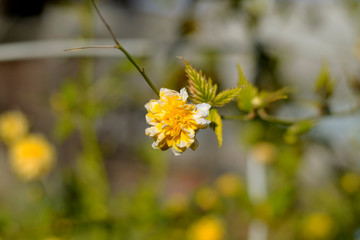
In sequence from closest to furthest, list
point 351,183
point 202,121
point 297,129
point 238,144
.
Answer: point 202,121 < point 297,129 < point 351,183 < point 238,144

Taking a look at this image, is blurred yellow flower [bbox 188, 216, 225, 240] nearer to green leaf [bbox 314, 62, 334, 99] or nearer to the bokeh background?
the bokeh background

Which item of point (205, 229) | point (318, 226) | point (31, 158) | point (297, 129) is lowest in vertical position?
point (318, 226)

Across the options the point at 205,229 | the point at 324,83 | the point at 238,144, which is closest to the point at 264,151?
the point at 238,144

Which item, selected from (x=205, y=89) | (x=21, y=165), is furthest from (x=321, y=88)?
(x=21, y=165)

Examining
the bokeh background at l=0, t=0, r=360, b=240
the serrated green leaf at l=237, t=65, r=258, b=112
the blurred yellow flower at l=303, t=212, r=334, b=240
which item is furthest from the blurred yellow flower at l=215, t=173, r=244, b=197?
the serrated green leaf at l=237, t=65, r=258, b=112

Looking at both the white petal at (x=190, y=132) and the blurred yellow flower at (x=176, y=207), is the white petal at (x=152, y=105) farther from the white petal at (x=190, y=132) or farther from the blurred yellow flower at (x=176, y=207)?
the blurred yellow flower at (x=176, y=207)

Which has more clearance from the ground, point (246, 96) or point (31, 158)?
point (31, 158)

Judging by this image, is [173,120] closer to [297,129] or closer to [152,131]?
[152,131]

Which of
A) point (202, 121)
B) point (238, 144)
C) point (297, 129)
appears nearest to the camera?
point (202, 121)
